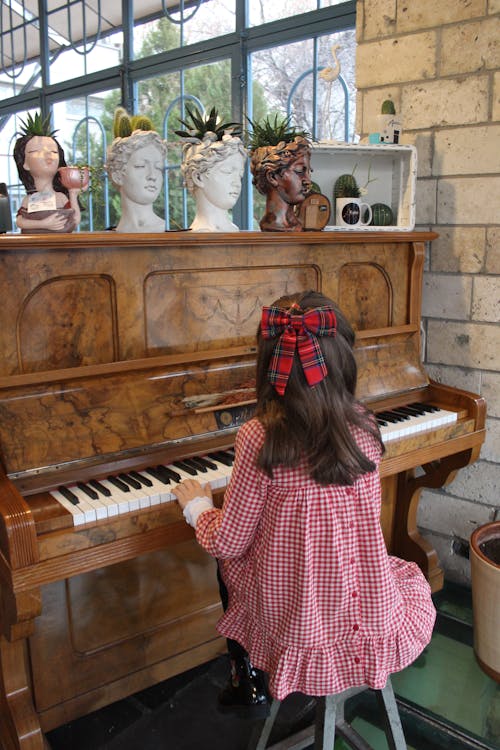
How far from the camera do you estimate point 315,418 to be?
1.39 meters

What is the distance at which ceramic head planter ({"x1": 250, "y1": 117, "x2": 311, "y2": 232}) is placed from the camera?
224 centimetres

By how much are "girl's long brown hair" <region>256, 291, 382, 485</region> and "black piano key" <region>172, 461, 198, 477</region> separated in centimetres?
52

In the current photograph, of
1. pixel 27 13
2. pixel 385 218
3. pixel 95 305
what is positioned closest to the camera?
pixel 95 305

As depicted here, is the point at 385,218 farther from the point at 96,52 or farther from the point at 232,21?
the point at 96,52

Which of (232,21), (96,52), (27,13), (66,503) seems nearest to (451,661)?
(66,503)

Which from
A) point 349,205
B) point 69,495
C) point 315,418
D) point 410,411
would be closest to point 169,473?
point 69,495

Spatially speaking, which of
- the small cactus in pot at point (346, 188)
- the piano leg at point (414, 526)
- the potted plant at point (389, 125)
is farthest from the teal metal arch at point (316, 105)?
the piano leg at point (414, 526)

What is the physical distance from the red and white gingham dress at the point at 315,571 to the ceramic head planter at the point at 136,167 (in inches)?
34.8

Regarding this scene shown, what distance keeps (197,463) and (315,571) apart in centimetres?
59

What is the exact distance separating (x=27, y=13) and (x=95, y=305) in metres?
4.40

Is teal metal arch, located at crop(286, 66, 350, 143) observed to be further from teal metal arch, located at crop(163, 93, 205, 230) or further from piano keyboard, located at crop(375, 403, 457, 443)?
piano keyboard, located at crop(375, 403, 457, 443)

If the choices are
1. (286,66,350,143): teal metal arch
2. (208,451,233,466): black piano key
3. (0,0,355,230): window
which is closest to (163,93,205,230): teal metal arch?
(0,0,355,230): window

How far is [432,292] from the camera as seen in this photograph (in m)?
2.87

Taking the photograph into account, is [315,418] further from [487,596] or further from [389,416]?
[487,596]
